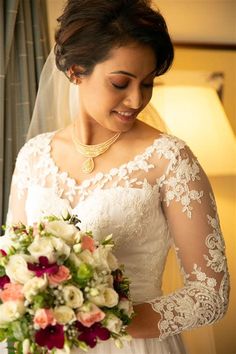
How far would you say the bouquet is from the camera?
1.27m

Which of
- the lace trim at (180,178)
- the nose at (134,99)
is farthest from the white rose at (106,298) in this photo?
the nose at (134,99)

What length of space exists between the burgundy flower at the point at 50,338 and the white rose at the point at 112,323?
0.38 feet

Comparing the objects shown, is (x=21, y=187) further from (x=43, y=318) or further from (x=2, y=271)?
(x=43, y=318)

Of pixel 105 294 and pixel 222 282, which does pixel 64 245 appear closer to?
pixel 105 294

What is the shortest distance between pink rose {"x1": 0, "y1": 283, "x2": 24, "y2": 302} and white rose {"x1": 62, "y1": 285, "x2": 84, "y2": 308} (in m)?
0.10

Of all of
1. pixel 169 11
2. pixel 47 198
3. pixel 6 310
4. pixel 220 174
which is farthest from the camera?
pixel 169 11

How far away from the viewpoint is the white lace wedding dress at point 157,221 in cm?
164

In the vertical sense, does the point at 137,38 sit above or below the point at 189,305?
above

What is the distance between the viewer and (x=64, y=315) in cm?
127

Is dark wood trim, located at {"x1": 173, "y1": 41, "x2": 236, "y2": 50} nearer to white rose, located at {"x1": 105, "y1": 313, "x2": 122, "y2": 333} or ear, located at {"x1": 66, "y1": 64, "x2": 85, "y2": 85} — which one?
ear, located at {"x1": 66, "y1": 64, "x2": 85, "y2": 85}

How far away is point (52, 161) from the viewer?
6.30 feet

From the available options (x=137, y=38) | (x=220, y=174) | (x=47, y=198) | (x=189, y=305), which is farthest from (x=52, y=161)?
(x=220, y=174)

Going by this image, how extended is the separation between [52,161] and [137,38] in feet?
1.78

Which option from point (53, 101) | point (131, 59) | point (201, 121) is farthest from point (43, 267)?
point (201, 121)
